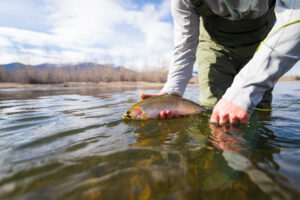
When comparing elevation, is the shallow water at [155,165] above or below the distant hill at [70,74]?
below

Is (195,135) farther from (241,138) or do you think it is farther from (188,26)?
(188,26)

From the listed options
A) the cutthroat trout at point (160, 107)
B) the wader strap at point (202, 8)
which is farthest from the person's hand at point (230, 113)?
the wader strap at point (202, 8)

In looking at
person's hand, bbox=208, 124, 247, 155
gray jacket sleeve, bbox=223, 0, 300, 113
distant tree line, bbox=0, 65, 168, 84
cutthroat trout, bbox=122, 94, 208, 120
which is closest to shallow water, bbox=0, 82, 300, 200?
person's hand, bbox=208, 124, 247, 155

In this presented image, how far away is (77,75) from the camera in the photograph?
23609 millimetres

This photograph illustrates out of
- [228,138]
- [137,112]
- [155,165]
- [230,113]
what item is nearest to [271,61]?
[230,113]

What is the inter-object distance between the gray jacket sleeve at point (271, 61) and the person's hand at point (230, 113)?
0.04 m

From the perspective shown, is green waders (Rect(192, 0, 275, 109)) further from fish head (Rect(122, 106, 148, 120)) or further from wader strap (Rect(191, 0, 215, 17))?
fish head (Rect(122, 106, 148, 120))

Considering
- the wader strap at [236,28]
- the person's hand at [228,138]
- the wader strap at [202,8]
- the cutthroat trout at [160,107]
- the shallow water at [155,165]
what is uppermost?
the wader strap at [202,8]

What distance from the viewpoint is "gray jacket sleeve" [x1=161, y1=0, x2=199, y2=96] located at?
249cm

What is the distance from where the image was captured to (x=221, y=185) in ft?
2.68

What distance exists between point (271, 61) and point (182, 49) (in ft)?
4.41

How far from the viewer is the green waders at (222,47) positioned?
2587mm

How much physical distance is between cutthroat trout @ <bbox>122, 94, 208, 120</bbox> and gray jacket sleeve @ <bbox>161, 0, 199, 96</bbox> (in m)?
0.21

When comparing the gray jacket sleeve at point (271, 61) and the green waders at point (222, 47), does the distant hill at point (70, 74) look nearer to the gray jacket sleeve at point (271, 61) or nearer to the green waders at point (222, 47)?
the green waders at point (222, 47)
